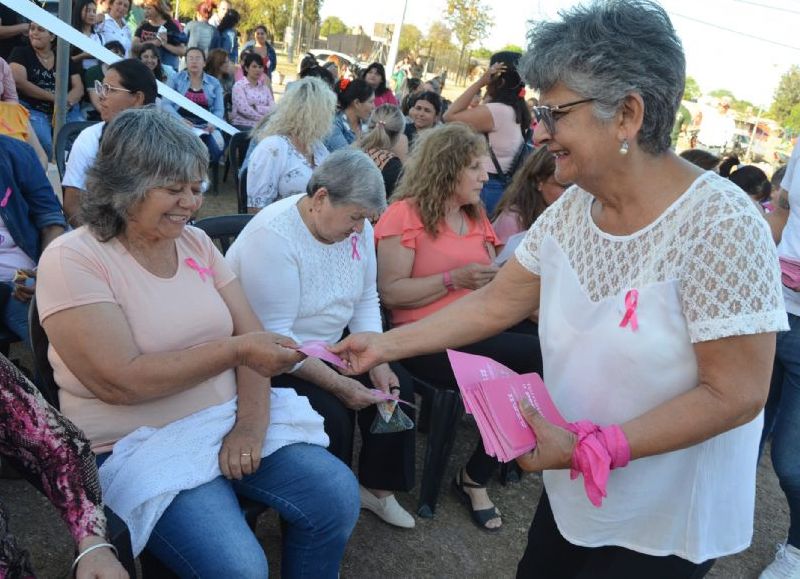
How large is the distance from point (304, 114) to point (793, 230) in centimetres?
309

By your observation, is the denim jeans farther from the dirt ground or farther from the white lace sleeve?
the white lace sleeve

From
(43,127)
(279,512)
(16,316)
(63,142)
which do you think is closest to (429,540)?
(279,512)

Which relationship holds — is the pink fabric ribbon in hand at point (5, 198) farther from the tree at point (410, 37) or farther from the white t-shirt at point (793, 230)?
the tree at point (410, 37)

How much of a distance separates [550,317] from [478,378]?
0.81 ft

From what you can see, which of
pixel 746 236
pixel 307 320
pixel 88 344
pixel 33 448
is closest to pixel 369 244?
pixel 307 320

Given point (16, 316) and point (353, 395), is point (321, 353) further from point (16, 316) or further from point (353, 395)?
point (16, 316)

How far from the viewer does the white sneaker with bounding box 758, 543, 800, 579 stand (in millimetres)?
3088

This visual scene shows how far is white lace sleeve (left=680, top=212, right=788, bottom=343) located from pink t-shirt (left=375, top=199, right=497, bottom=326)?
2068 millimetres

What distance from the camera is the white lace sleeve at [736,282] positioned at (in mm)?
1353

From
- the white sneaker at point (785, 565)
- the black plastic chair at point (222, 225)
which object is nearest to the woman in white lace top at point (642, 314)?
the white sneaker at point (785, 565)

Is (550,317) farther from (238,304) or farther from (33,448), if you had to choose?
(33,448)

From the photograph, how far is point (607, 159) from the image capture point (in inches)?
58.0

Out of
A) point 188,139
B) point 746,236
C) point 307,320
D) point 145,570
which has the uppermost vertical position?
point 746,236

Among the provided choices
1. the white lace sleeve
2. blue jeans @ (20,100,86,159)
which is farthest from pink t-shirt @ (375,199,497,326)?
blue jeans @ (20,100,86,159)
